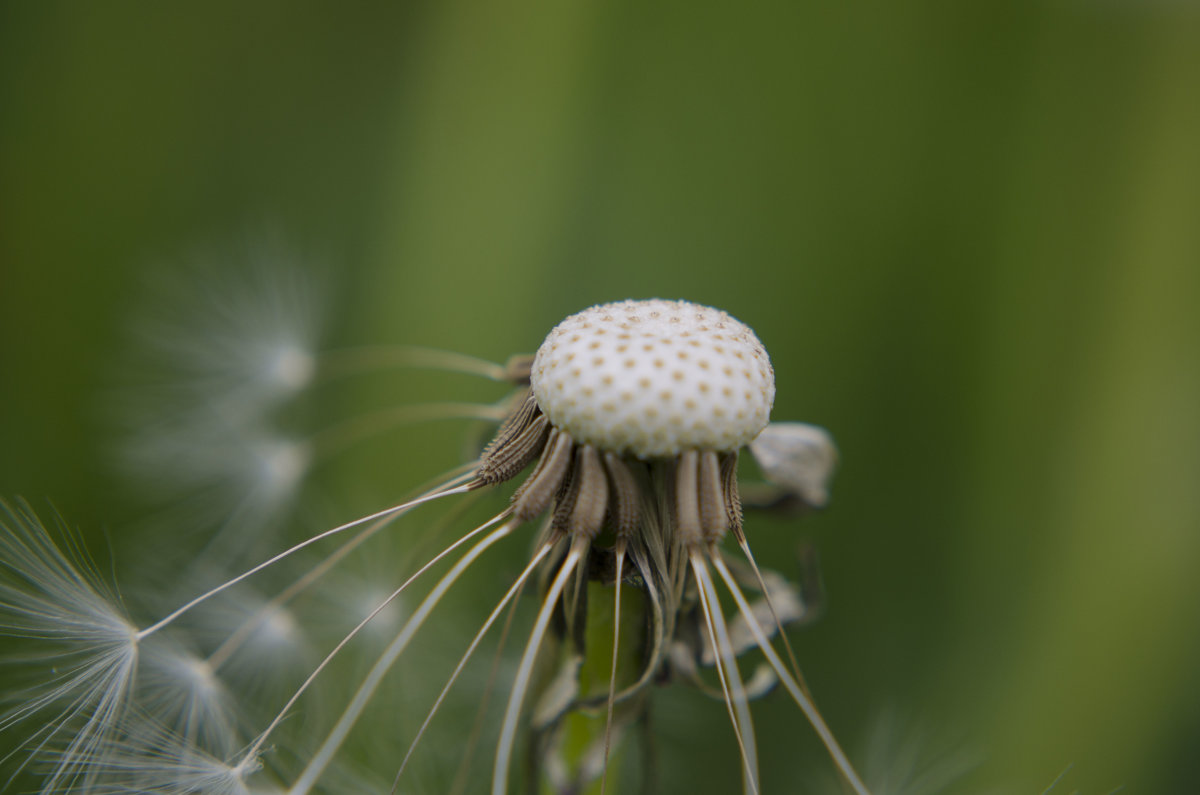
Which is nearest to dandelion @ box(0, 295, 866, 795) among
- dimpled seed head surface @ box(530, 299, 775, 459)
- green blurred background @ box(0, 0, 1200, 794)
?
dimpled seed head surface @ box(530, 299, 775, 459)

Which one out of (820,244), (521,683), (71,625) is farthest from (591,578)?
(820,244)

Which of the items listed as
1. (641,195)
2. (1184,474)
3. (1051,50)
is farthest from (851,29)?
(1184,474)

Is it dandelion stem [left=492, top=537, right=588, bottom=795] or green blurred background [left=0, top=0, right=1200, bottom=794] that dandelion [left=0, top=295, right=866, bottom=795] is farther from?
green blurred background [left=0, top=0, right=1200, bottom=794]

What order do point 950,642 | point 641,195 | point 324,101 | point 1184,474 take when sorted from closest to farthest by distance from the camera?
point 1184,474, point 950,642, point 641,195, point 324,101

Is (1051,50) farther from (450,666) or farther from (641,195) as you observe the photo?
(450,666)

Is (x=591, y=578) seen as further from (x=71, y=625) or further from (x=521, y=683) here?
(x=71, y=625)

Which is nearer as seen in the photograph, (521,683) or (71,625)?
(521,683)

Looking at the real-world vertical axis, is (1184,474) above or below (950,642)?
above
